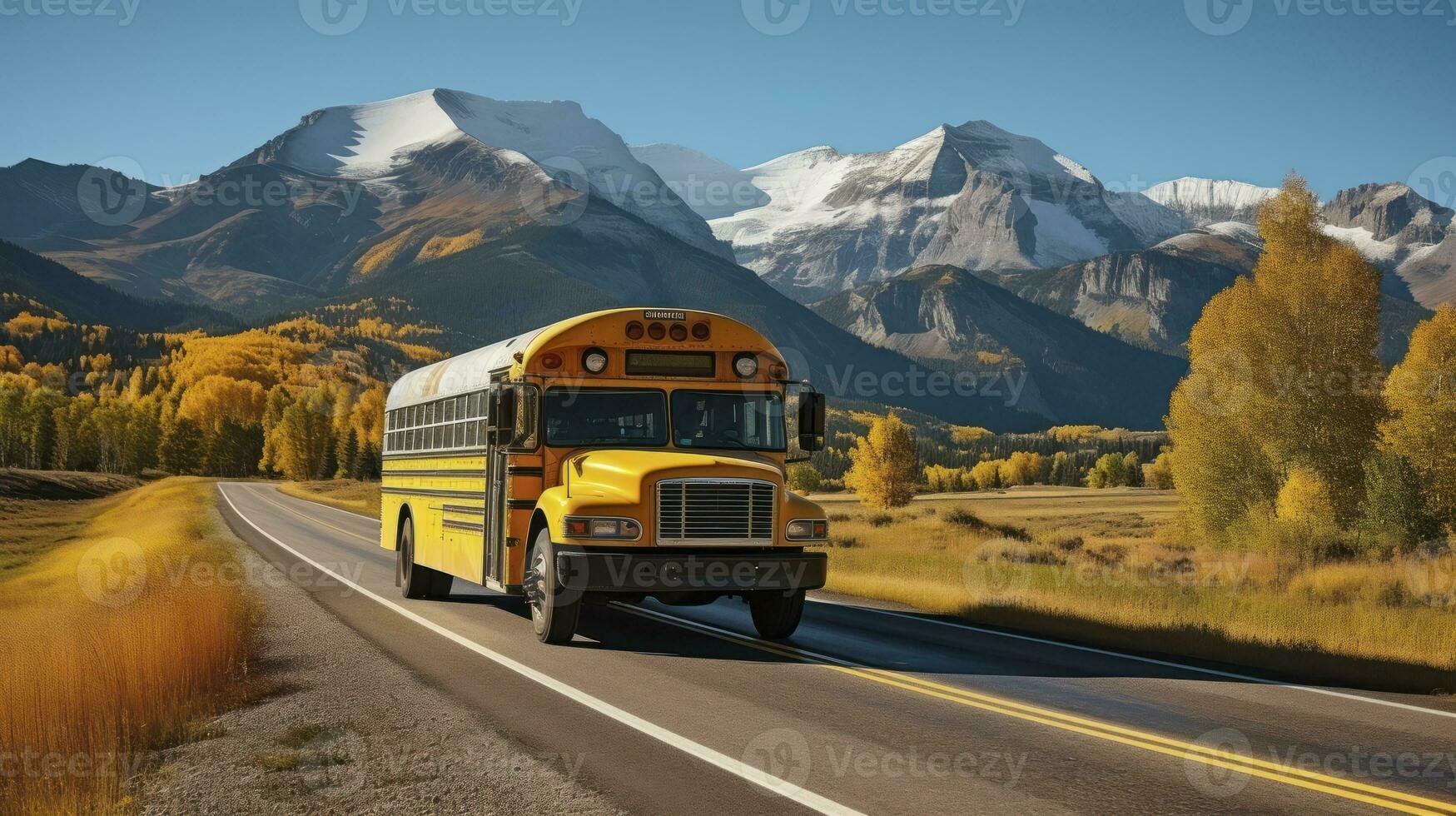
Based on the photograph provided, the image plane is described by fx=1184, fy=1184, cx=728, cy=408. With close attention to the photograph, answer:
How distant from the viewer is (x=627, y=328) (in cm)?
1378

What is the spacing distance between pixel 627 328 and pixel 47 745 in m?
7.48

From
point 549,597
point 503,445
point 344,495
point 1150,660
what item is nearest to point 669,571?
point 549,597

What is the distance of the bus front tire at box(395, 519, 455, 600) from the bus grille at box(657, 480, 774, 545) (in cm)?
727

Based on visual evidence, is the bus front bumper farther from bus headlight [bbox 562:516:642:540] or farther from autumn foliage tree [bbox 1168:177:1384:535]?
autumn foliage tree [bbox 1168:177:1384:535]

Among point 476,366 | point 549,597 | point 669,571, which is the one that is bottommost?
point 549,597

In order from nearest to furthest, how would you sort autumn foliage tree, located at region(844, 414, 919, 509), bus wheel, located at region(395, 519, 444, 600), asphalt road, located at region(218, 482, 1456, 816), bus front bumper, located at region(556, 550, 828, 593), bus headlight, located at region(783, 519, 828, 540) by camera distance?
asphalt road, located at region(218, 482, 1456, 816)
bus front bumper, located at region(556, 550, 828, 593)
bus headlight, located at region(783, 519, 828, 540)
bus wheel, located at region(395, 519, 444, 600)
autumn foliage tree, located at region(844, 414, 919, 509)

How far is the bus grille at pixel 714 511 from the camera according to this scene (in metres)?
12.2

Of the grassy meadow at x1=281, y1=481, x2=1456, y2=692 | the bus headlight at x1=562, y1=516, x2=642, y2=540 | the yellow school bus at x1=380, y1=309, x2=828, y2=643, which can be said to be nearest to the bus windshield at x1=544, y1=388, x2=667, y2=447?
the yellow school bus at x1=380, y1=309, x2=828, y2=643

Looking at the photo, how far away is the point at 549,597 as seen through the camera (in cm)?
1278

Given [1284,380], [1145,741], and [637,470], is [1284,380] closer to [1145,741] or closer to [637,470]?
[637,470]

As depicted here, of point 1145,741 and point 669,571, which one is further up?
point 669,571

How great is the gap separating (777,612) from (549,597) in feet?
9.12

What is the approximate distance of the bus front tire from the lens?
1850cm

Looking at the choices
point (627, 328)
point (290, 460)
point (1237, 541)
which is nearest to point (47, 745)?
point (627, 328)
